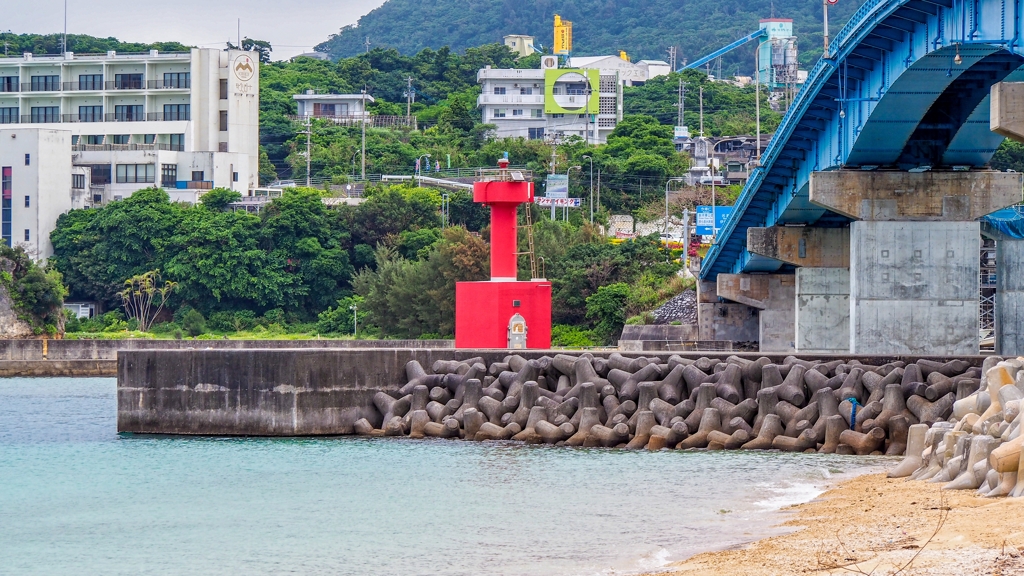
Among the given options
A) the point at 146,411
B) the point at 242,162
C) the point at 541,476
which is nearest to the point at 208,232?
the point at 242,162

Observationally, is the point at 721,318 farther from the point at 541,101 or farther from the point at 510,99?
the point at 541,101

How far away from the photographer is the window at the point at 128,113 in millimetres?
89688

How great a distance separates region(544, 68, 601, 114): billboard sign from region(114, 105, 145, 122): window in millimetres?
37133

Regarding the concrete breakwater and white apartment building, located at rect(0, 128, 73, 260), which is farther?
white apartment building, located at rect(0, 128, 73, 260)

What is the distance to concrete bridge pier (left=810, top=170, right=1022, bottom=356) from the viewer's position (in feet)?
113

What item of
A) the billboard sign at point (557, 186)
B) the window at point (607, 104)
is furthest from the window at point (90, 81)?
the window at point (607, 104)

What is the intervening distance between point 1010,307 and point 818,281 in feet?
18.8

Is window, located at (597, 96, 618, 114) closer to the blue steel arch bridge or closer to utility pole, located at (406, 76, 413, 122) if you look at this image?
utility pole, located at (406, 76, 413, 122)

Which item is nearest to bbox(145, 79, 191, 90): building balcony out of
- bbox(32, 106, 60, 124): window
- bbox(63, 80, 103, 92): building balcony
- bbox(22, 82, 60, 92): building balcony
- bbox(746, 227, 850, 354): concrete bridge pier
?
bbox(63, 80, 103, 92): building balcony

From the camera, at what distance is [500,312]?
36938mm

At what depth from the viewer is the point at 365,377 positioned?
3108 cm

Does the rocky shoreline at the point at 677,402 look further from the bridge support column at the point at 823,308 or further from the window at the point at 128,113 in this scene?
the window at the point at 128,113

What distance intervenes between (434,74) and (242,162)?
1778 inches

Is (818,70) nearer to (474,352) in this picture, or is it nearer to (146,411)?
(474,352)
